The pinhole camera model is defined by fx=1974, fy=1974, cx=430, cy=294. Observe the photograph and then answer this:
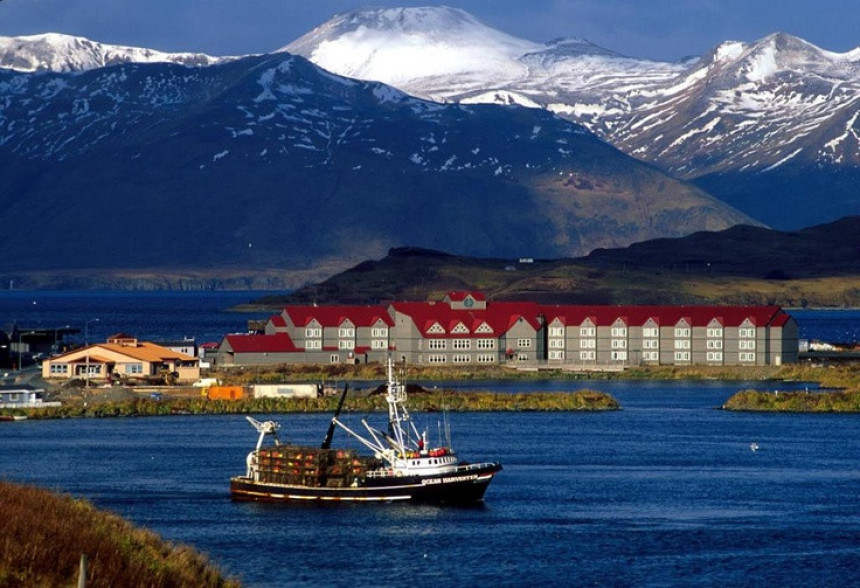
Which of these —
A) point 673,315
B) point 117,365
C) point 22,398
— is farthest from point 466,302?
point 22,398

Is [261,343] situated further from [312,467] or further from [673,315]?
[312,467]

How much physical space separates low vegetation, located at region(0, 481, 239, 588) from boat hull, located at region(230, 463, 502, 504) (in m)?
16.2

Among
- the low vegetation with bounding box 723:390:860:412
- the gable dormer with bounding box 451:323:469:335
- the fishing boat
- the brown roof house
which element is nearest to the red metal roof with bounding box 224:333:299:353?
the gable dormer with bounding box 451:323:469:335

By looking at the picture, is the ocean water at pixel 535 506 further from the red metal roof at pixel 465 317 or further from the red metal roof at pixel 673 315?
the red metal roof at pixel 465 317

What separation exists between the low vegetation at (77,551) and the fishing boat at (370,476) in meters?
16.3

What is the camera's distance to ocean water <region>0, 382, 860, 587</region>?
46969mm

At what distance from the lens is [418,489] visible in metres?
58.3

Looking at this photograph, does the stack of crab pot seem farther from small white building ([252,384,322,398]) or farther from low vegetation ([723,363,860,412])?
low vegetation ([723,363,860,412])

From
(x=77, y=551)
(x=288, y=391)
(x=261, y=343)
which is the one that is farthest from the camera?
(x=261, y=343)

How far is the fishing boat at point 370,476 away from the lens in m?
58.3

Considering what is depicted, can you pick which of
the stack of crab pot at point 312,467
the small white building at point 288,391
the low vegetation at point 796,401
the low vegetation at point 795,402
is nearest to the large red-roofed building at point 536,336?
the low vegetation at point 796,401

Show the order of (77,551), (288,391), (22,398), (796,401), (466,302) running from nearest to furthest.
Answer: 1. (77,551)
2. (22,398)
3. (796,401)
4. (288,391)
5. (466,302)

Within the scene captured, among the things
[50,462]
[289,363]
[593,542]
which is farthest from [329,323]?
[593,542]

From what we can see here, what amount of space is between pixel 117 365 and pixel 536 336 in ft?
111
